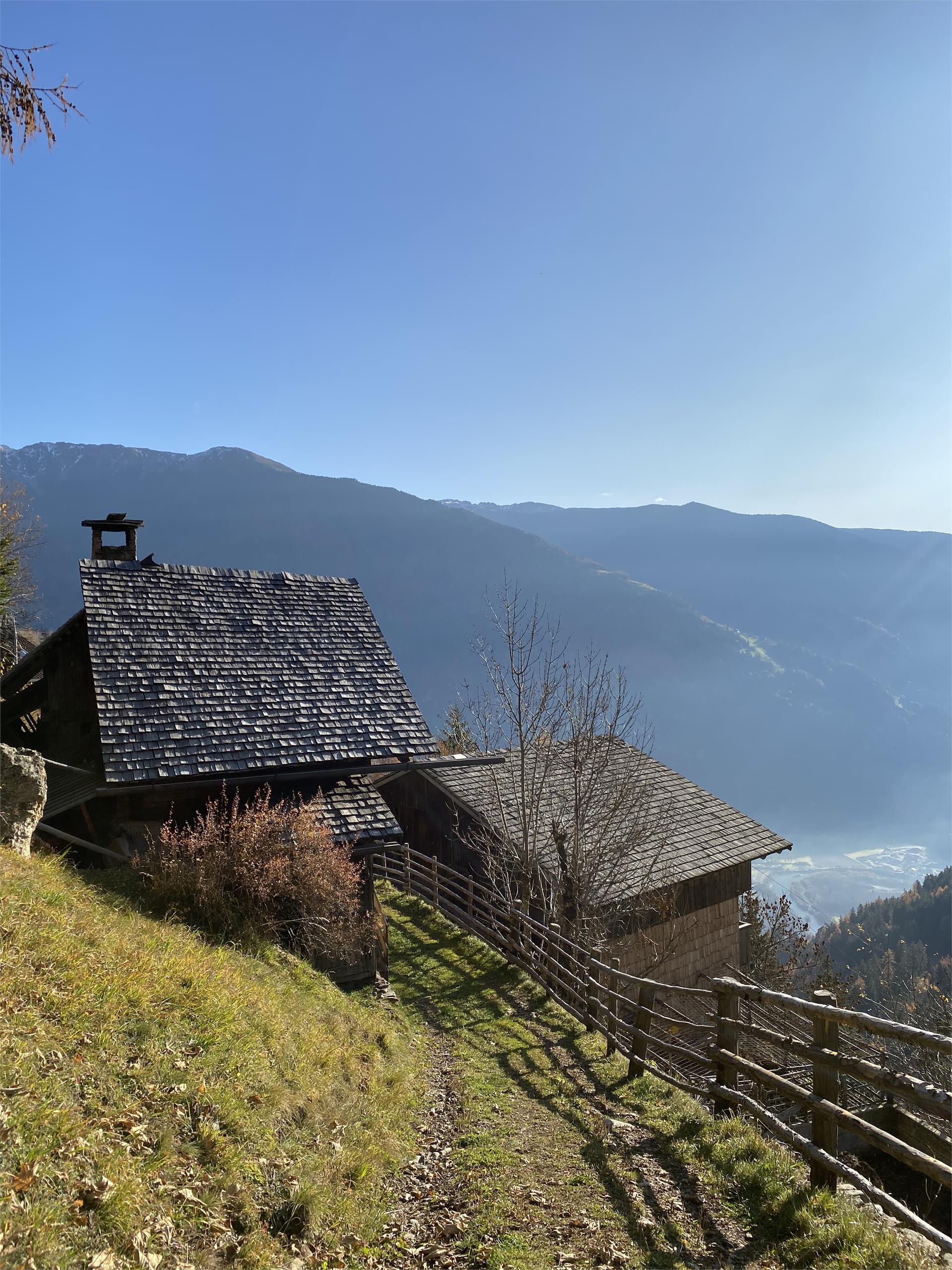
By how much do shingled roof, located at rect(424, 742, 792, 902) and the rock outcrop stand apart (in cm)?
962

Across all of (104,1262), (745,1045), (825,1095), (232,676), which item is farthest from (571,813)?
(104,1262)

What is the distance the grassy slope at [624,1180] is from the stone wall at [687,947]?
808cm

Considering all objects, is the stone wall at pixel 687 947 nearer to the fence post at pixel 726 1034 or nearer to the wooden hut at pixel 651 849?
the wooden hut at pixel 651 849

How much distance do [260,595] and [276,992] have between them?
31.1ft

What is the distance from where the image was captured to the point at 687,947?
19.9 metres

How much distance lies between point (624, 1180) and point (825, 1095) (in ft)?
6.14

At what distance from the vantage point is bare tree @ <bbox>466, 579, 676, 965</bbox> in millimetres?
15047

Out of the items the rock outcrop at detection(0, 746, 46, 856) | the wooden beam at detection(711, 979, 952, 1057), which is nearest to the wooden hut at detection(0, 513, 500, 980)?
the rock outcrop at detection(0, 746, 46, 856)

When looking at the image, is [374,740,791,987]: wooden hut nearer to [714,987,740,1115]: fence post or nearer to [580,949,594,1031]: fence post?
[580,949,594,1031]: fence post

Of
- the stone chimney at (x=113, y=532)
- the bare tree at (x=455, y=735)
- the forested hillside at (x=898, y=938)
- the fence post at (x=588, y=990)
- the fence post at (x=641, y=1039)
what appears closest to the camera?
the fence post at (x=641, y=1039)

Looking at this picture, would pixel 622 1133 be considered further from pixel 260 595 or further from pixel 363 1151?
pixel 260 595

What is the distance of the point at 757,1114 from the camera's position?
21.9ft

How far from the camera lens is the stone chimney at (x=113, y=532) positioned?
53.1ft

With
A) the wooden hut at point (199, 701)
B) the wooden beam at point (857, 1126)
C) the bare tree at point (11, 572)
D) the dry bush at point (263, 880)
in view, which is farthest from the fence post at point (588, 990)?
the bare tree at point (11, 572)
